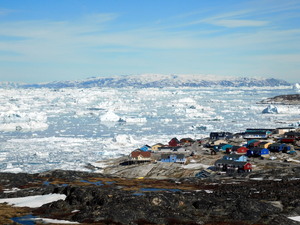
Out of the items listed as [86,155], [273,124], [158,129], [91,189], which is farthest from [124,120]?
[91,189]

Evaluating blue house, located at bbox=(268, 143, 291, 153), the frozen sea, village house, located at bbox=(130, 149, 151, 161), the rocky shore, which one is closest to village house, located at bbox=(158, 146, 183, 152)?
village house, located at bbox=(130, 149, 151, 161)

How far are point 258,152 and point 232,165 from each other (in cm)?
870

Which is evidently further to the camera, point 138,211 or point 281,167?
point 281,167

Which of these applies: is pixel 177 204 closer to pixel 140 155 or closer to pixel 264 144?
pixel 140 155

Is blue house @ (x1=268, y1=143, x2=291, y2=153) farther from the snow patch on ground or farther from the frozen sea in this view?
the snow patch on ground

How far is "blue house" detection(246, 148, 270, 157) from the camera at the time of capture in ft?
209

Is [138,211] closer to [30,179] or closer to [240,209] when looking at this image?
[240,209]

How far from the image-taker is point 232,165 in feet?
187

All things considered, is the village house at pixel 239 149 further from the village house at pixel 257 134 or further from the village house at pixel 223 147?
the village house at pixel 257 134

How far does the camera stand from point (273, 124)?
10975cm

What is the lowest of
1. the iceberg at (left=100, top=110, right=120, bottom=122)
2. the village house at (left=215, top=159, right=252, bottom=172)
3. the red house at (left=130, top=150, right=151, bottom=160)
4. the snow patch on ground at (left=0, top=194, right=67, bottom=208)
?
the village house at (left=215, top=159, right=252, bottom=172)

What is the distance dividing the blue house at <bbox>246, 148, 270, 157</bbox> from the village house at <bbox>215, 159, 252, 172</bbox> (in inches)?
315

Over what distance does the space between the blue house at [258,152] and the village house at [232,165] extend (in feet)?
26.2

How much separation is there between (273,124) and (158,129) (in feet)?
103
